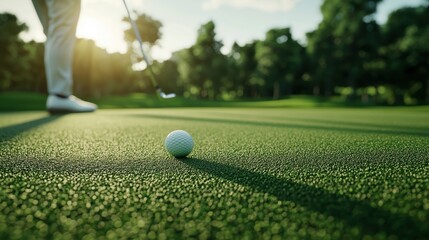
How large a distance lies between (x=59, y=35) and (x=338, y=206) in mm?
6963

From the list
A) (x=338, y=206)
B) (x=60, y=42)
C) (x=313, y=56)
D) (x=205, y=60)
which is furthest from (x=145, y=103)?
(x=313, y=56)

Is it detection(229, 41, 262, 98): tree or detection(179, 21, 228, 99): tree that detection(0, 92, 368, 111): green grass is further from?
detection(229, 41, 262, 98): tree

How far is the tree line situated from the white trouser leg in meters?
25.4

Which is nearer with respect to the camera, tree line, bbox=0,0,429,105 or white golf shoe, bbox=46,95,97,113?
white golf shoe, bbox=46,95,97,113

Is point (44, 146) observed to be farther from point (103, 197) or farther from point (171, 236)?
point (171, 236)

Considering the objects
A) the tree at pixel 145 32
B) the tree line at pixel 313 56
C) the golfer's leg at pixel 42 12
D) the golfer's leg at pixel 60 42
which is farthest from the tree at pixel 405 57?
the golfer's leg at pixel 42 12

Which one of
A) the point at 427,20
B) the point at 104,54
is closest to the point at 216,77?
the point at 104,54

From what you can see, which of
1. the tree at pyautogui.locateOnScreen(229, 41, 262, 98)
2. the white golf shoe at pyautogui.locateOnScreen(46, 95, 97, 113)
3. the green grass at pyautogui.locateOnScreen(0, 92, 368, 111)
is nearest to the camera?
the white golf shoe at pyautogui.locateOnScreen(46, 95, 97, 113)

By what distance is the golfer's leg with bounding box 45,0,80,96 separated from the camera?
21.7 feet

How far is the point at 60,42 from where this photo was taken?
6.91 m

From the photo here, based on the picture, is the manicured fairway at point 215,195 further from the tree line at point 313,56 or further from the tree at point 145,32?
the tree at point 145,32

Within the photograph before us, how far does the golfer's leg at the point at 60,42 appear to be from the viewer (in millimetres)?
6629

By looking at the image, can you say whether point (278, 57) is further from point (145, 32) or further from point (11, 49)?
point (11, 49)

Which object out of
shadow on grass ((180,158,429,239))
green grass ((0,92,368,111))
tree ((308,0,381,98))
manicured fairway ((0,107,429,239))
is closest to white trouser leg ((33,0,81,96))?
manicured fairway ((0,107,429,239))
